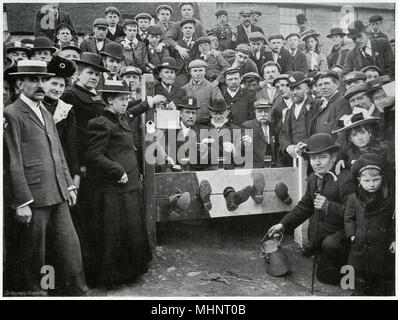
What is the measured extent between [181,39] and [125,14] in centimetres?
86

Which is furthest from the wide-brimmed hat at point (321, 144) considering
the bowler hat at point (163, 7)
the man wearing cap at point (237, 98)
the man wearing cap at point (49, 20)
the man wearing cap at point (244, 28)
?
the man wearing cap at point (49, 20)

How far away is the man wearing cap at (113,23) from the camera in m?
5.20

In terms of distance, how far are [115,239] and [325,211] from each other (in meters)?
2.09

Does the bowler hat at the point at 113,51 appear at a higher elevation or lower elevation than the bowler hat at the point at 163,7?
lower

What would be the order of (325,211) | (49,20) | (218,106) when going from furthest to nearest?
(218,106) < (49,20) < (325,211)

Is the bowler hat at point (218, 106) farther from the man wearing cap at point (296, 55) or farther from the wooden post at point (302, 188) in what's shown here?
the man wearing cap at point (296, 55)

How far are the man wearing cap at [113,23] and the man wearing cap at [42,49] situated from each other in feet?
3.12

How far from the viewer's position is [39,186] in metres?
3.57

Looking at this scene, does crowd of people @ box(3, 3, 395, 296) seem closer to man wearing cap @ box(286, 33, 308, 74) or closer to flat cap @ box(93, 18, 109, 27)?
flat cap @ box(93, 18, 109, 27)

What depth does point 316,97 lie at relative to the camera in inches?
201

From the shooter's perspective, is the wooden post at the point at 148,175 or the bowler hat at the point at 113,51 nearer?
the wooden post at the point at 148,175

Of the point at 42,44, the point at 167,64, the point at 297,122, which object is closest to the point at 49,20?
the point at 42,44

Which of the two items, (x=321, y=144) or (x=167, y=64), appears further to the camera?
(x=167, y=64)

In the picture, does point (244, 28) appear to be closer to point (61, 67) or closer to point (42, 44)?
point (42, 44)
